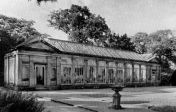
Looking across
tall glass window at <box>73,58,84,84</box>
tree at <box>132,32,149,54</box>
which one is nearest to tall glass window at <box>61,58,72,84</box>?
tall glass window at <box>73,58,84,84</box>

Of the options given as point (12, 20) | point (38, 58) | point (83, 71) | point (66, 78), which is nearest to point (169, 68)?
point (83, 71)

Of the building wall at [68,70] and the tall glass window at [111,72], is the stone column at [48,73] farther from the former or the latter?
the tall glass window at [111,72]

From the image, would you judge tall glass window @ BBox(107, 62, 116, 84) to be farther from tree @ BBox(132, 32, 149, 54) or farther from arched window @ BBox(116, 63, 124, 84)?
tree @ BBox(132, 32, 149, 54)

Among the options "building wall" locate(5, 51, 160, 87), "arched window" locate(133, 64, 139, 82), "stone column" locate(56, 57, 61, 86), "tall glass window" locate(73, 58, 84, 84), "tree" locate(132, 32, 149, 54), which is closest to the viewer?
"building wall" locate(5, 51, 160, 87)

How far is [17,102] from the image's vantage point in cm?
500

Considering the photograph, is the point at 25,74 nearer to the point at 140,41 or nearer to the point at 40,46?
the point at 40,46

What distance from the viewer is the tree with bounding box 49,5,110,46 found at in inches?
1832

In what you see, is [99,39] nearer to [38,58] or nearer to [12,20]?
[12,20]

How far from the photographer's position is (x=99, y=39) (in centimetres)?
4775

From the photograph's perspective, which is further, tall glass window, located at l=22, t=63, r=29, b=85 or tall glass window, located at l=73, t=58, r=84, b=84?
tall glass window, located at l=73, t=58, r=84, b=84

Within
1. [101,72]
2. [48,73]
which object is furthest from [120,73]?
[48,73]

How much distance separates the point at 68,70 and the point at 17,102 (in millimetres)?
20827

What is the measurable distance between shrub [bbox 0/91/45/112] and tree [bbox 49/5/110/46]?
40746mm

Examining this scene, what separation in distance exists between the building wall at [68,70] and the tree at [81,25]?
14286mm
